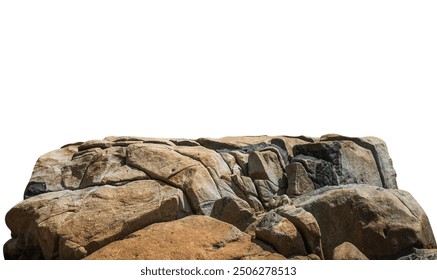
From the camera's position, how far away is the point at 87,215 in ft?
43.4

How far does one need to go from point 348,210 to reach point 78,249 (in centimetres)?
488

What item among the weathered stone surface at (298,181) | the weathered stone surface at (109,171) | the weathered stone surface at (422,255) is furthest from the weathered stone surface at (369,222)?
the weathered stone surface at (109,171)

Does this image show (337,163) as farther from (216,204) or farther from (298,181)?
(216,204)

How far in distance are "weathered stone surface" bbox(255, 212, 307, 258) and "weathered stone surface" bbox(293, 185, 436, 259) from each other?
98 centimetres

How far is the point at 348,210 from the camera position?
43.7 ft

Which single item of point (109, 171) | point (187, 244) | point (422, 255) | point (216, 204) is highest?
point (109, 171)

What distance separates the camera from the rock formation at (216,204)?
1252cm

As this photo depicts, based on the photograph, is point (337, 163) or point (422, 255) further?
point (337, 163)

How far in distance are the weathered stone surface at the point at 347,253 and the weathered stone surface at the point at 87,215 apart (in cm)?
286

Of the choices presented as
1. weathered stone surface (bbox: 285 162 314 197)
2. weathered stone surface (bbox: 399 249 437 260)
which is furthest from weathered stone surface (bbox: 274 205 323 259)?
weathered stone surface (bbox: 285 162 314 197)

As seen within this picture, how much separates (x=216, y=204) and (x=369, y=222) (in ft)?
9.21

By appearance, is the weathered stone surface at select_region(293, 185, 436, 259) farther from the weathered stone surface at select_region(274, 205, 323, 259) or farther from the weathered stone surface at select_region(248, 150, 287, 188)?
the weathered stone surface at select_region(248, 150, 287, 188)

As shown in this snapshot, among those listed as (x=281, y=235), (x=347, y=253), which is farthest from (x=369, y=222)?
(x=281, y=235)

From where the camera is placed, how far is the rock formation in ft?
41.1
